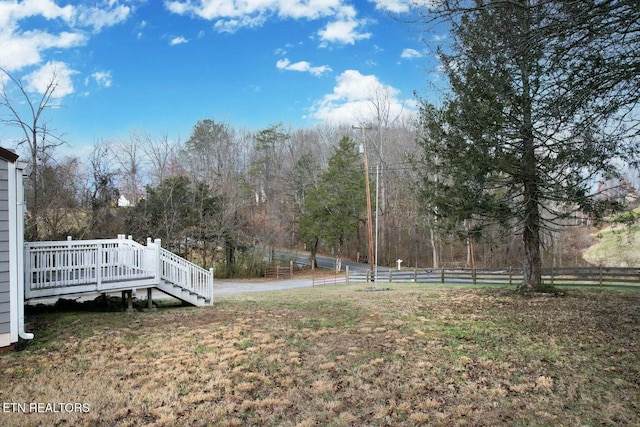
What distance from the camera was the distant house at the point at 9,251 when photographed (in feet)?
19.9

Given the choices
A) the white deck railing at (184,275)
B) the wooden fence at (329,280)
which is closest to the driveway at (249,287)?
the wooden fence at (329,280)

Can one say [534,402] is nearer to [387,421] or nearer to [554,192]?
[387,421]

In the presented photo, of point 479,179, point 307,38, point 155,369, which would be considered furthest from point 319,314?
point 307,38

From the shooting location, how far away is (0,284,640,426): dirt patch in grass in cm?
397

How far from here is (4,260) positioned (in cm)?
607

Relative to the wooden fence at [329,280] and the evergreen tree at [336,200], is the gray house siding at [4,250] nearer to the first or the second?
the wooden fence at [329,280]

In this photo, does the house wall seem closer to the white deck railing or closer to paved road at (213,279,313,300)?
the white deck railing

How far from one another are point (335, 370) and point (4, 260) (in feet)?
16.6

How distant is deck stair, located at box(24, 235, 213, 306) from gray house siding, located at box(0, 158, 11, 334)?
1757mm

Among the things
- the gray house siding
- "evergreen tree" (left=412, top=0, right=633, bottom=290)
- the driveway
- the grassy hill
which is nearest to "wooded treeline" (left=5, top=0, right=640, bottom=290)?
"evergreen tree" (left=412, top=0, right=633, bottom=290)

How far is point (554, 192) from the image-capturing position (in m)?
10.2

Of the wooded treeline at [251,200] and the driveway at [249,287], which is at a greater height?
the wooded treeline at [251,200]

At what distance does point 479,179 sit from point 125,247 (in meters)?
9.03

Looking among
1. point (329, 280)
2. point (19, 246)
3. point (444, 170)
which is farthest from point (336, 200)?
point (19, 246)
